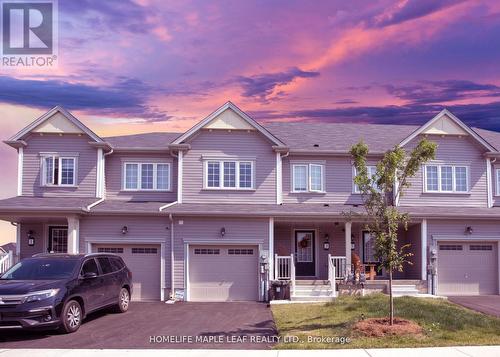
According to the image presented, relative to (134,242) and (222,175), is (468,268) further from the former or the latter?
(134,242)

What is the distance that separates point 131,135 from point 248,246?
315 inches

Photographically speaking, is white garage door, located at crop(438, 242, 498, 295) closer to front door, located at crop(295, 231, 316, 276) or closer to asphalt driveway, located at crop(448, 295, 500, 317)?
asphalt driveway, located at crop(448, 295, 500, 317)

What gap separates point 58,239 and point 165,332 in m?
10.9

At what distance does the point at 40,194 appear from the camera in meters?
22.3

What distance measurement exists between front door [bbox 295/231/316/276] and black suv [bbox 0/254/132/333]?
9.01m

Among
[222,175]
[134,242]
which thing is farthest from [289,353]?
[222,175]

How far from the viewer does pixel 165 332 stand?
43.1 ft

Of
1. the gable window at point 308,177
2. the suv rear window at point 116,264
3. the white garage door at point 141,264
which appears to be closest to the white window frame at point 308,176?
the gable window at point 308,177

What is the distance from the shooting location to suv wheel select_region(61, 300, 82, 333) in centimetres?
1253

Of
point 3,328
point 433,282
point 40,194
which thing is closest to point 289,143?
point 433,282

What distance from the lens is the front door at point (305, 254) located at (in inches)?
920

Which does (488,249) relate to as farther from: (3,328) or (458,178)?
(3,328)

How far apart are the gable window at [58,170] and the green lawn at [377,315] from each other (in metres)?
9.98

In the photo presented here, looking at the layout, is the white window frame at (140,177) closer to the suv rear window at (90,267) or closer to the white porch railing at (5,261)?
the white porch railing at (5,261)
